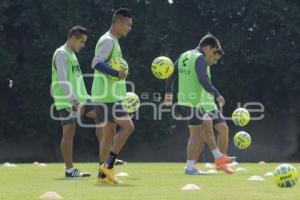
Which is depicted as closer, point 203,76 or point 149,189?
point 149,189

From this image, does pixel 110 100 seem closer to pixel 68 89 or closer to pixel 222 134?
pixel 68 89

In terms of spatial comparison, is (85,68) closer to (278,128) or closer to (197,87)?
(278,128)

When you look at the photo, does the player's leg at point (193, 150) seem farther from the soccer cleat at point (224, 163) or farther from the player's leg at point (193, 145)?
the soccer cleat at point (224, 163)

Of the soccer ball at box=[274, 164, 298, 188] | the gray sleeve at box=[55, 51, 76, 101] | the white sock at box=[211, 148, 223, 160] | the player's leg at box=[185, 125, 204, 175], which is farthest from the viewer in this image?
the white sock at box=[211, 148, 223, 160]

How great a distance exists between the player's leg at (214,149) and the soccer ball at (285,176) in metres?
3.03

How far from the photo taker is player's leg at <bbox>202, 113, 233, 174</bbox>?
11758mm

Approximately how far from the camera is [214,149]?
11797 millimetres

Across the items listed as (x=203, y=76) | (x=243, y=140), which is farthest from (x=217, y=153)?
(x=243, y=140)

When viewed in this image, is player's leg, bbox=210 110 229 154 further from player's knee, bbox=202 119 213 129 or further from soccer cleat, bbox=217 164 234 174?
soccer cleat, bbox=217 164 234 174

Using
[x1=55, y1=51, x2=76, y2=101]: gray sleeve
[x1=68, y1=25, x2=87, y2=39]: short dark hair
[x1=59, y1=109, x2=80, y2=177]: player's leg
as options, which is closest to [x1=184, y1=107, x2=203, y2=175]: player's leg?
[x1=59, y1=109, x2=80, y2=177]: player's leg

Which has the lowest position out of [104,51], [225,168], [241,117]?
[225,168]

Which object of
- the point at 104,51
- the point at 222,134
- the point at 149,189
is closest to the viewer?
the point at 149,189

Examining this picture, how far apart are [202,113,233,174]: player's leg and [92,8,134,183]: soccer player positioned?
2659 mm

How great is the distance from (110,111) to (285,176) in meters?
2.26
